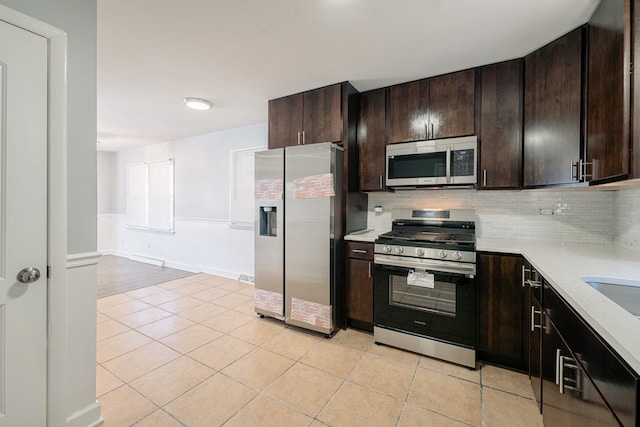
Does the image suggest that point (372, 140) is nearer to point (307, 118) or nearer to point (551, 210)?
point (307, 118)

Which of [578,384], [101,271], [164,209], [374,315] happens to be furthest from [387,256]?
[101,271]

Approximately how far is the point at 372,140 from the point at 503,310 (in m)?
1.96

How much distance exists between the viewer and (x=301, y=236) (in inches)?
109

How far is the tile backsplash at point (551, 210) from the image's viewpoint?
Answer: 2.09 meters

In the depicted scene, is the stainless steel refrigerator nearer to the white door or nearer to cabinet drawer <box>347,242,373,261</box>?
cabinet drawer <box>347,242,373,261</box>

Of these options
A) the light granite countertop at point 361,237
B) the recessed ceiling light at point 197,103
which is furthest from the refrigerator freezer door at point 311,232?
the recessed ceiling light at point 197,103

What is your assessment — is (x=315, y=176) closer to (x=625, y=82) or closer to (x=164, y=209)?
(x=625, y=82)

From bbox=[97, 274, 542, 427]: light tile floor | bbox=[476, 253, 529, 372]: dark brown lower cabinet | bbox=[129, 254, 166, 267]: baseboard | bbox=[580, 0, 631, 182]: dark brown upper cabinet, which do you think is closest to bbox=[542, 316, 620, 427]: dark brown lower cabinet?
bbox=[97, 274, 542, 427]: light tile floor

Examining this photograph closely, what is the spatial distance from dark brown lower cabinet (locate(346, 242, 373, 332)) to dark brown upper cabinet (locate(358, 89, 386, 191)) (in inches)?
28.0

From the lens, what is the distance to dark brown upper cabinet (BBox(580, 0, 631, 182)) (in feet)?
4.42

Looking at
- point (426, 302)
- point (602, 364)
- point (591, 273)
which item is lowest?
point (426, 302)

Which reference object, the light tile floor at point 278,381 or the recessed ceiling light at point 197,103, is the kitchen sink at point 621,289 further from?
the recessed ceiling light at point 197,103

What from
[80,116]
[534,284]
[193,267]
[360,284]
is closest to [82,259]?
[80,116]

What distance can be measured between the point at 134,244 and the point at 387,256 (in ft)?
20.6
